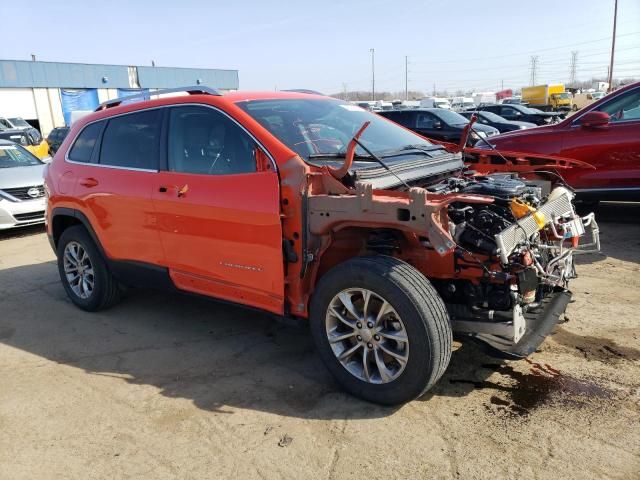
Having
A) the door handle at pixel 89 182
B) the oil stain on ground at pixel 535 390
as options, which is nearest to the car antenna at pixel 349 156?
the oil stain on ground at pixel 535 390

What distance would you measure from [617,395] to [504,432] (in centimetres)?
83

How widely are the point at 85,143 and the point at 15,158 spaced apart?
631cm

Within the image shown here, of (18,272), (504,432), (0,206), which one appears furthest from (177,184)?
(0,206)

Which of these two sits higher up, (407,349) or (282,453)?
(407,349)

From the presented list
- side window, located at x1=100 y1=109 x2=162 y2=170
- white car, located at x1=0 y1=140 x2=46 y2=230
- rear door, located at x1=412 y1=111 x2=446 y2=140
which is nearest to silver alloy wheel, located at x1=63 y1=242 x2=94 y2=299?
side window, located at x1=100 y1=109 x2=162 y2=170

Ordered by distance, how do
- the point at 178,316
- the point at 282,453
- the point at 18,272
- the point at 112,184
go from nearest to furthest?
the point at 282,453 < the point at 112,184 < the point at 178,316 < the point at 18,272

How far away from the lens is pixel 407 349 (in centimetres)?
300

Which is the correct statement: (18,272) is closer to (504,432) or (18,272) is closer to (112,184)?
(112,184)

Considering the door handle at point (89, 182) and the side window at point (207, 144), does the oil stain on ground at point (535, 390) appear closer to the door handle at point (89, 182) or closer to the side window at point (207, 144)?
the side window at point (207, 144)

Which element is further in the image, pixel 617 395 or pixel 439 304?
pixel 617 395

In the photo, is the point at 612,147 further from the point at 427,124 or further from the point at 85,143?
the point at 427,124

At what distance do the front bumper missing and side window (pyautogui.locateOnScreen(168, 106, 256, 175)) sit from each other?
170 cm

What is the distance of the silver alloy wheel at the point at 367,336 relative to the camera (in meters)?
3.09

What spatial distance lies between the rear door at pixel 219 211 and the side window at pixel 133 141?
196 mm
